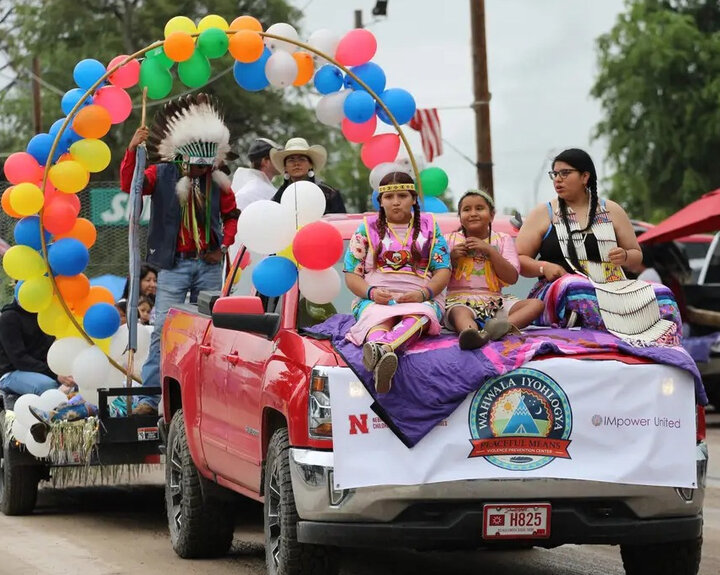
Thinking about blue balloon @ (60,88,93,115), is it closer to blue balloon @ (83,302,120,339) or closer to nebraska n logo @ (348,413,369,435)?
blue balloon @ (83,302,120,339)

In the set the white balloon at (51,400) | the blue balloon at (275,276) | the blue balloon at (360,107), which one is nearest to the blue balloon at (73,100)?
the blue balloon at (360,107)

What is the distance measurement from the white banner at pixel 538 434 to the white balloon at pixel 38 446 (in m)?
4.76

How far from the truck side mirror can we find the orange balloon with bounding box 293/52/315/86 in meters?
4.13

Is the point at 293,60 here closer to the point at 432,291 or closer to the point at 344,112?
the point at 344,112

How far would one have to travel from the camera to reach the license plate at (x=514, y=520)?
7121mm

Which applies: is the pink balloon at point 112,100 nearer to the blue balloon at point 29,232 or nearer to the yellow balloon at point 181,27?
the yellow balloon at point 181,27

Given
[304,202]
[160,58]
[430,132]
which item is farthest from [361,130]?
[430,132]

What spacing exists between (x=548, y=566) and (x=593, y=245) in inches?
75.6

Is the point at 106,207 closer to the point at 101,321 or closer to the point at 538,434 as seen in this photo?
the point at 101,321

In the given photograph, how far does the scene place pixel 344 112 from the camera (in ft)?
39.9

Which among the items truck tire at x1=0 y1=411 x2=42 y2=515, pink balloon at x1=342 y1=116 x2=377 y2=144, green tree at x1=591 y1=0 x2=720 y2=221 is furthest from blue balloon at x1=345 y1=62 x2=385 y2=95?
green tree at x1=591 y1=0 x2=720 y2=221

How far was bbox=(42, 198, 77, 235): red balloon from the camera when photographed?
11.5 meters

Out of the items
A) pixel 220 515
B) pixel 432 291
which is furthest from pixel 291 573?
pixel 220 515

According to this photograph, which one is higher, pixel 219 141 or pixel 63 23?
pixel 63 23
